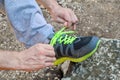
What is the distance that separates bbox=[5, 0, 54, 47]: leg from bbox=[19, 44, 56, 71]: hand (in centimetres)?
32

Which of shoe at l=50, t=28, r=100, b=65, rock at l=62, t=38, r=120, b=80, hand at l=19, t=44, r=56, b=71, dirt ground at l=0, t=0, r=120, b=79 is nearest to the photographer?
hand at l=19, t=44, r=56, b=71

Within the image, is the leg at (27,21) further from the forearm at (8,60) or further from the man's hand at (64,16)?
the forearm at (8,60)

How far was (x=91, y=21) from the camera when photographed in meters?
2.94

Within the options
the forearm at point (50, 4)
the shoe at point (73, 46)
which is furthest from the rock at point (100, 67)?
the forearm at point (50, 4)

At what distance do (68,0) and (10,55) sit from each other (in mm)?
1572

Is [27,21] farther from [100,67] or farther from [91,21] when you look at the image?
[91,21]

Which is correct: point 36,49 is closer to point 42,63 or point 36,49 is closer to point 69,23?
point 42,63

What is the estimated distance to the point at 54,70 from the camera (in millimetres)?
2498

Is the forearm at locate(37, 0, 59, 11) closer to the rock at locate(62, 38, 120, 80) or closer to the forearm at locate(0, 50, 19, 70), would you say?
the rock at locate(62, 38, 120, 80)

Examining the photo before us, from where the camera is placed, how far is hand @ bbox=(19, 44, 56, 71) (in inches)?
62.9

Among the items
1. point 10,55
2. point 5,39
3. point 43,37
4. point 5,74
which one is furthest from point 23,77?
point 10,55

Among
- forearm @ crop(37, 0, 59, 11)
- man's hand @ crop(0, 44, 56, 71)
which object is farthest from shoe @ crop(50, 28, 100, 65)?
man's hand @ crop(0, 44, 56, 71)

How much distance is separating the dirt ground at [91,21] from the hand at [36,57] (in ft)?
3.59

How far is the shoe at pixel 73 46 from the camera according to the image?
75.7 inches
